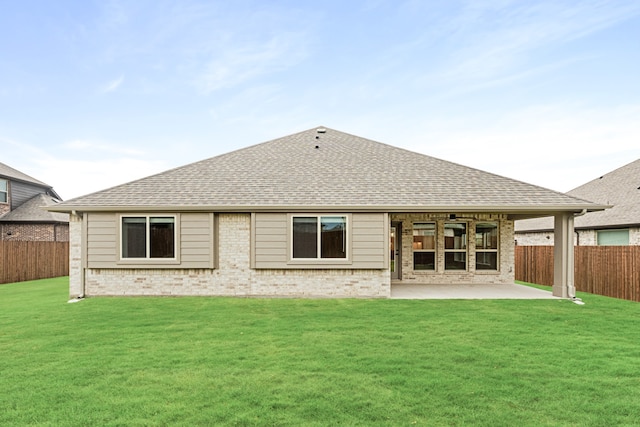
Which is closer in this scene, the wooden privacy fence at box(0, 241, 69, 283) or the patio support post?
the patio support post

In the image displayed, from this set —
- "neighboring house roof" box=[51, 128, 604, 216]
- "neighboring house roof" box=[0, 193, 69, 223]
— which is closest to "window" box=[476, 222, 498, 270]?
"neighboring house roof" box=[51, 128, 604, 216]

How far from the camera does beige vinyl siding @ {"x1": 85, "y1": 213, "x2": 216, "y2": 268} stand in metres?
10.7

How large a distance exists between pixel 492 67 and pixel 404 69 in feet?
15.1

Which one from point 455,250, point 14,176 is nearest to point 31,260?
point 14,176

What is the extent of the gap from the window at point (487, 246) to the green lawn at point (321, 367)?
483 centimetres

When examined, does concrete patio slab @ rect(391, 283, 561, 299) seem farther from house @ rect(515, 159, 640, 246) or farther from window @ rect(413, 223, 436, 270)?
house @ rect(515, 159, 640, 246)

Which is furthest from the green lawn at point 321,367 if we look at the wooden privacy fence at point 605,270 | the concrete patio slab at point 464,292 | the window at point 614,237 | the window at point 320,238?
the window at point 614,237

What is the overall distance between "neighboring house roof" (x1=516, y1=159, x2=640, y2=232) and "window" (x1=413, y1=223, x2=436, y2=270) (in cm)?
662

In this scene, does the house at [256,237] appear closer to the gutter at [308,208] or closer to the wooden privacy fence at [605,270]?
Answer: the gutter at [308,208]

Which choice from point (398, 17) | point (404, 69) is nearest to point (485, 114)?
point (404, 69)

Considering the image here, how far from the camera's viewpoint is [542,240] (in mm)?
20656

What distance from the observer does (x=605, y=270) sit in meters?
11.7

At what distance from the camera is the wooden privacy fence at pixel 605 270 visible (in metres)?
10.8

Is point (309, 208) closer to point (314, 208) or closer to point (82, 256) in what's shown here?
point (314, 208)
